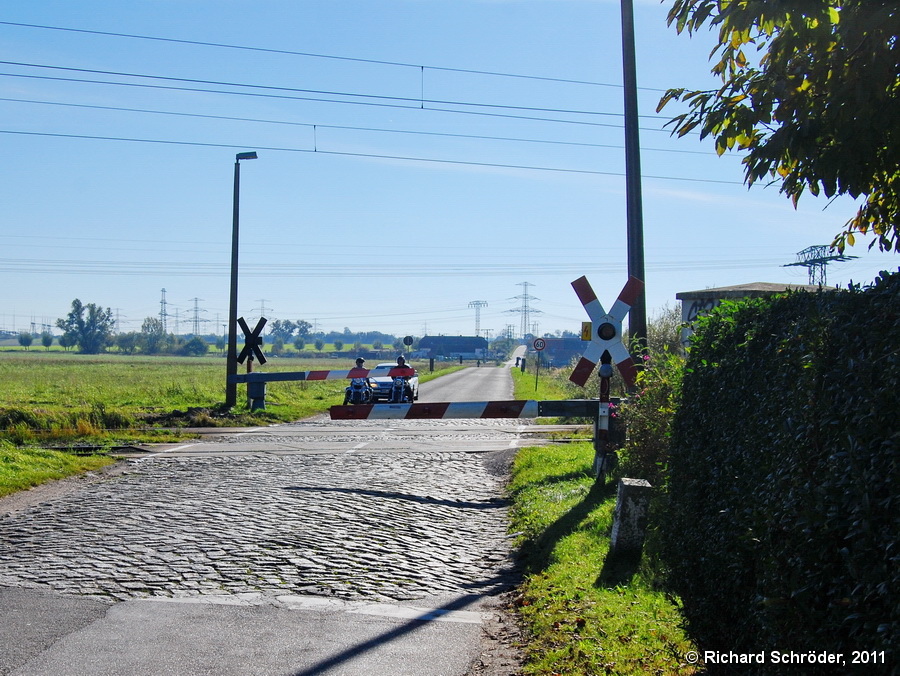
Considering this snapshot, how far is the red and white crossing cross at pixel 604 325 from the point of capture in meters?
10.1

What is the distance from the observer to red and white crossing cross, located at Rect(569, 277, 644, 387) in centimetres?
1012

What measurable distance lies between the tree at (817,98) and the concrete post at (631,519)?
2696 mm

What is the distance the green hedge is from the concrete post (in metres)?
2.30

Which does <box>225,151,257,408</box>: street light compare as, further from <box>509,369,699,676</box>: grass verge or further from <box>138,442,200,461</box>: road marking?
<box>509,369,699,676</box>: grass verge

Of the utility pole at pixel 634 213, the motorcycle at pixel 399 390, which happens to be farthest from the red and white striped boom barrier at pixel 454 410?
the motorcycle at pixel 399 390

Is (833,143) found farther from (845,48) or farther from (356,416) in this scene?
(356,416)

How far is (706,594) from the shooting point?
13.9 feet

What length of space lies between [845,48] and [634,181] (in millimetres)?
6501

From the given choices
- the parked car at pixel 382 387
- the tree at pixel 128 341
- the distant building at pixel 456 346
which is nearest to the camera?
the parked car at pixel 382 387

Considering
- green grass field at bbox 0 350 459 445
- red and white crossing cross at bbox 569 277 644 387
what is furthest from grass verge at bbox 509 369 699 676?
green grass field at bbox 0 350 459 445

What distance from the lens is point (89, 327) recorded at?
156m

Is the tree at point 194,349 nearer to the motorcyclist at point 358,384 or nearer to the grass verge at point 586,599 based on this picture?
the motorcyclist at point 358,384

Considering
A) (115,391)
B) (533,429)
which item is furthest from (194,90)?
(115,391)

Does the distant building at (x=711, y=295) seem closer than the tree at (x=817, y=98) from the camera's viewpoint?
No
